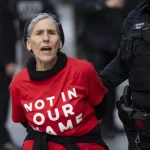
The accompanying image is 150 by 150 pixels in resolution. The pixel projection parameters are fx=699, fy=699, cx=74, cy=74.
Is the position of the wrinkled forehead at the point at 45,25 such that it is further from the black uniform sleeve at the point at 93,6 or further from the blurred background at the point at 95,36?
the black uniform sleeve at the point at 93,6

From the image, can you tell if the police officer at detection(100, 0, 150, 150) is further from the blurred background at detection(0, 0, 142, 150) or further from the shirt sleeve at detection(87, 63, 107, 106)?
the blurred background at detection(0, 0, 142, 150)

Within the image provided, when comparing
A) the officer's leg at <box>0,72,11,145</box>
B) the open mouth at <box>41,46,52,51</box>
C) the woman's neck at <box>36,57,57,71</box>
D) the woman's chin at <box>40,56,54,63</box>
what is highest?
the open mouth at <box>41,46,52,51</box>

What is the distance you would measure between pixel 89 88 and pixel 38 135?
1.33 feet

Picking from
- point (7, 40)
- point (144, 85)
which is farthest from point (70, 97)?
point (7, 40)

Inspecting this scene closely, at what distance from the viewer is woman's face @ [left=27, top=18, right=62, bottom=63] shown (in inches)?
158

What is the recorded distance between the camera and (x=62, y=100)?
3961 mm

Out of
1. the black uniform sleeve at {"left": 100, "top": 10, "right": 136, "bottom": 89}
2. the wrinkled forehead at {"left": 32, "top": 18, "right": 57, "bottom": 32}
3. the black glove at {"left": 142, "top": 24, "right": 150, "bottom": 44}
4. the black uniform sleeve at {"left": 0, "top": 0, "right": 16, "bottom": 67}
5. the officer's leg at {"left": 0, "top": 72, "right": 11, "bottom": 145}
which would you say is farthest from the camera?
the officer's leg at {"left": 0, "top": 72, "right": 11, "bottom": 145}

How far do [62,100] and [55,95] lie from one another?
50mm

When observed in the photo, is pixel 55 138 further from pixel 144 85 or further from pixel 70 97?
pixel 144 85

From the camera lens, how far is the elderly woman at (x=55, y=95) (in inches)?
156

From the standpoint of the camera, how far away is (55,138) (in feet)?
13.2

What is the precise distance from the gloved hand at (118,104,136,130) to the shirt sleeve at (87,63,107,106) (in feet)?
0.49

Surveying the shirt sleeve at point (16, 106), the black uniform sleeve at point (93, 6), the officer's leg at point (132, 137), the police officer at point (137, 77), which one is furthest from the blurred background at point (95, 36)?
the officer's leg at point (132, 137)

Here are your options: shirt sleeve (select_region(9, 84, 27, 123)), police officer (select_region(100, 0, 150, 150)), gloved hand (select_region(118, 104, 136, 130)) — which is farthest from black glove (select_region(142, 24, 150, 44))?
shirt sleeve (select_region(9, 84, 27, 123))
